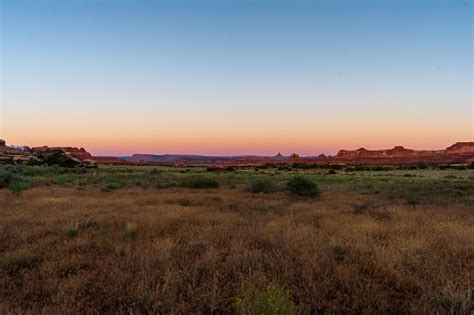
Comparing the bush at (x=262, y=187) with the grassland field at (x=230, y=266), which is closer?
the grassland field at (x=230, y=266)

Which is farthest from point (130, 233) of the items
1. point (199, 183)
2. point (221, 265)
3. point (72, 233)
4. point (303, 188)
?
point (199, 183)

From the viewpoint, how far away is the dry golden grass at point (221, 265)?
3709 mm

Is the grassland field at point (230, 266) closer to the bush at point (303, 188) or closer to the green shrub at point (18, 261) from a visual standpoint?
the green shrub at point (18, 261)

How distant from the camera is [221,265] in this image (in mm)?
4812

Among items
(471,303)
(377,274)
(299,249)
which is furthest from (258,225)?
(471,303)

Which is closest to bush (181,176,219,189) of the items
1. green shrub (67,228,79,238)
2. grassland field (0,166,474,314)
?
grassland field (0,166,474,314)

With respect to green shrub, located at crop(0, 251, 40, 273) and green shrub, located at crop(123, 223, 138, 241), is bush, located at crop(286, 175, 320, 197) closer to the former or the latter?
green shrub, located at crop(123, 223, 138, 241)

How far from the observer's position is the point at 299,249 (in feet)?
18.1

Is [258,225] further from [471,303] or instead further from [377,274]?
[471,303]

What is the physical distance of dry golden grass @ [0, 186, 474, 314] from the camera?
146 inches

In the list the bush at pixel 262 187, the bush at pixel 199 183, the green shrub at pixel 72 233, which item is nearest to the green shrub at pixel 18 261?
the green shrub at pixel 72 233

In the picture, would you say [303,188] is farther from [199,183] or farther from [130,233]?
[130,233]

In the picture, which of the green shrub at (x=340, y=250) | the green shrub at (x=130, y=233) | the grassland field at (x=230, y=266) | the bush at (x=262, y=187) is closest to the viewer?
the grassland field at (x=230, y=266)

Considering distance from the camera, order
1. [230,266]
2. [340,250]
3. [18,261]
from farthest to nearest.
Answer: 1. [340,250]
2. [18,261]
3. [230,266]
